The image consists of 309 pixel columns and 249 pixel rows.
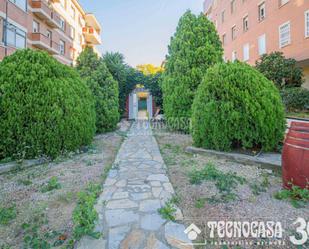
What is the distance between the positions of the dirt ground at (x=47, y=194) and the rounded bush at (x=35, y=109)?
1.74ft

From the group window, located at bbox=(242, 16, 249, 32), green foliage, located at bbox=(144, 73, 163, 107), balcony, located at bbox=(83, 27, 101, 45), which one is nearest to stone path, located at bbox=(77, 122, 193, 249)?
green foliage, located at bbox=(144, 73, 163, 107)

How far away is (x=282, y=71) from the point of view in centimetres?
1003

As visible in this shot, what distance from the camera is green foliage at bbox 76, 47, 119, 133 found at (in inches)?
363

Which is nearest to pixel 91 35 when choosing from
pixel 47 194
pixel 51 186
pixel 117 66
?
pixel 117 66

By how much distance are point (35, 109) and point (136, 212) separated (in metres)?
3.71

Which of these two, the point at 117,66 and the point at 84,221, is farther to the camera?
the point at 117,66

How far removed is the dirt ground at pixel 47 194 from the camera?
227cm

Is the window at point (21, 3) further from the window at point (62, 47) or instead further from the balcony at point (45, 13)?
the window at point (62, 47)

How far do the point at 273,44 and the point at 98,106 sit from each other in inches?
525

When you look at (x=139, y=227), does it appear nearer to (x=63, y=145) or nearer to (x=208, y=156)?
(x=208, y=156)

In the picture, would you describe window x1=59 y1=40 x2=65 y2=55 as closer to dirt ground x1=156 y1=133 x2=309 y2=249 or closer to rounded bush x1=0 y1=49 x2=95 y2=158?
rounded bush x1=0 y1=49 x2=95 y2=158

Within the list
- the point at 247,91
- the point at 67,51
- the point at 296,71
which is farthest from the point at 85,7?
the point at 247,91

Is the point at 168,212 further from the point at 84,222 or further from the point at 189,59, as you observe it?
the point at 189,59

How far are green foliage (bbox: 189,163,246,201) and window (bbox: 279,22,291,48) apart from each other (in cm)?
1333
